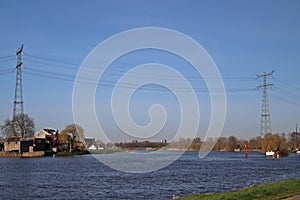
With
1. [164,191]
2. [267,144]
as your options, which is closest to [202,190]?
[164,191]

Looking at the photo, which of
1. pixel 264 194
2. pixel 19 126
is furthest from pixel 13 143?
pixel 264 194

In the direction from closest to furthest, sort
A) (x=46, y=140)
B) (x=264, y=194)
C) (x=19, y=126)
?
(x=264, y=194)
(x=19, y=126)
(x=46, y=140)

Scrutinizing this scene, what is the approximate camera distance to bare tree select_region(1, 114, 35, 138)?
116 meters

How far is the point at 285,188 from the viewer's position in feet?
89.1

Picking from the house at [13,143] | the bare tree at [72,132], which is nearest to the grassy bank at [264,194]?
A: the bare tree at [72,132]

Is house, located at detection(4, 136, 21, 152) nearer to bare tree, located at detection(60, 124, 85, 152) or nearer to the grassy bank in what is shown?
bare tree, located at detection(60, 124, 85, 152)

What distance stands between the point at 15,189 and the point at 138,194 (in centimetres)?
1206

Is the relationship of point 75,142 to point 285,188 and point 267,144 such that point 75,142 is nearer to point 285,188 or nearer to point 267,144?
point 267,144

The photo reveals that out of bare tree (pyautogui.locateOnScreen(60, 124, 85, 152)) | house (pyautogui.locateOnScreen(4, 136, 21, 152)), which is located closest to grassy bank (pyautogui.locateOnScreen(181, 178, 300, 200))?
bare tree (pyautogui.locateOnScreen(60, 124, 85, 152))

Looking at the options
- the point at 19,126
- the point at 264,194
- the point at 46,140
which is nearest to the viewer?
the point at 264,194

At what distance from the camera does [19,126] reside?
118188 millimetres

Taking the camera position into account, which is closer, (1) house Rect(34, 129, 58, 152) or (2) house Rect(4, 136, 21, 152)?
(2) house Rect(4, 136, 21, 152)

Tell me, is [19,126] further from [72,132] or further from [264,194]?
[264,194]

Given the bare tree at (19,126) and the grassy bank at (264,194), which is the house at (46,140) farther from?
the grassy bank at (264,194)
